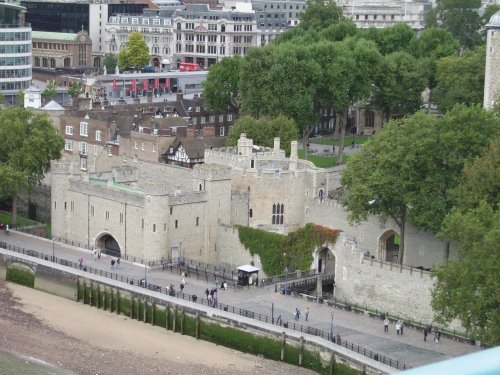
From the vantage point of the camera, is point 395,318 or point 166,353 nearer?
point 166,353

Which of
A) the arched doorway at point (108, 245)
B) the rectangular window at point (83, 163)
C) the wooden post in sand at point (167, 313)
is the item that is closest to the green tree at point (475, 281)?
the wooden post in sand at point (167, 313)

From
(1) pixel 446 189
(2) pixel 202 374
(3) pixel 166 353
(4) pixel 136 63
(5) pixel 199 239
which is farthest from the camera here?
(4) pixel 136 63

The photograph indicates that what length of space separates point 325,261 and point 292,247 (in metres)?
2.23

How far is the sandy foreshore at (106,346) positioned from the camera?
142 feet

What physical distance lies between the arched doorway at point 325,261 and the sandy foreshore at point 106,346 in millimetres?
10731

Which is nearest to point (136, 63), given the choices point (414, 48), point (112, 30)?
point (112, 30)

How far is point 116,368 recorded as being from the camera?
141ft

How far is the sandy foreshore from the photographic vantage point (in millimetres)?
43188

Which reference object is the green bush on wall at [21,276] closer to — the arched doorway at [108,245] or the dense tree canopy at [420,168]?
the arched doorway at [108,245]

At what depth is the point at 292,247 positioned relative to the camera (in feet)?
183

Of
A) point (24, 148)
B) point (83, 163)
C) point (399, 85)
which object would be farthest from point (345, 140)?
point (24, 148)

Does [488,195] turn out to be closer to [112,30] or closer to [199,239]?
[199,239]

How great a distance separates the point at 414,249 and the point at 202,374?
18.2 meters

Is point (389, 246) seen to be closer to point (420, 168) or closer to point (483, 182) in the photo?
point (420, 168)
